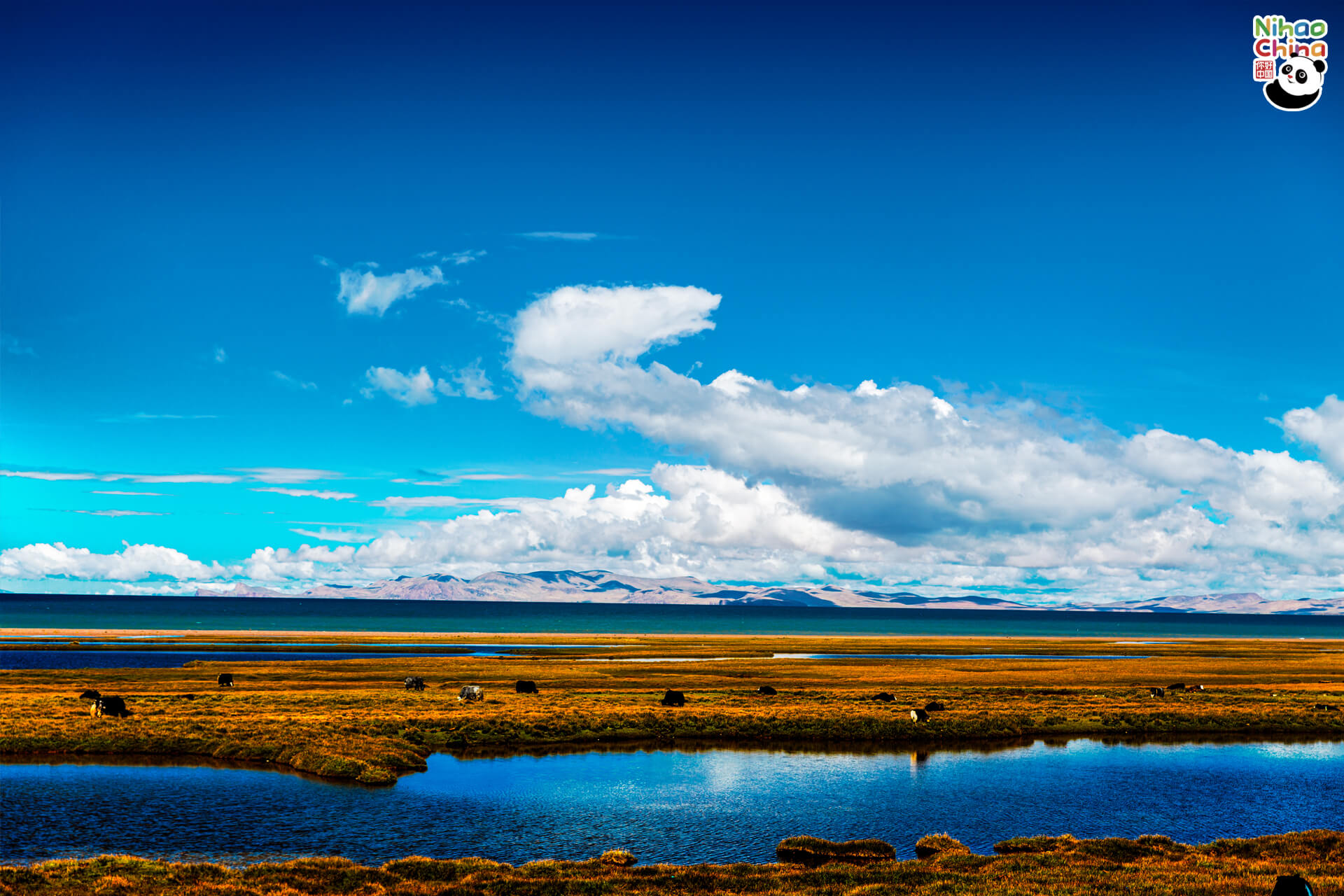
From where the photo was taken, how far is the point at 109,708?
166ft

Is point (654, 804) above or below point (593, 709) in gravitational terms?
above

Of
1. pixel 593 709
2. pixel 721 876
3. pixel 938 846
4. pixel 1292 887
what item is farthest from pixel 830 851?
pixel 593 709

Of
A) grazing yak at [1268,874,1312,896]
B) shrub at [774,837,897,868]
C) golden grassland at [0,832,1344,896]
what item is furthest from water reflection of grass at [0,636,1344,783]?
grazing yak at [1268,874,1312,896]

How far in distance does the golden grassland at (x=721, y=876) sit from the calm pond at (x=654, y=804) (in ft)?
7.57

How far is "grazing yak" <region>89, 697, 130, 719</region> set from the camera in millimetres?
50156

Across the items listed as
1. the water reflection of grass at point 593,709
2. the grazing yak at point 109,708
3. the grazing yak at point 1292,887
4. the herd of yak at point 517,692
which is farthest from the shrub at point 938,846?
the grazing yak at point 109,708

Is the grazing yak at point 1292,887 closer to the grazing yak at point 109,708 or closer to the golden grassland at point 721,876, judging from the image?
the golden grassland at point 721,876

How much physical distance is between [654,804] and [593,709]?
22.1m

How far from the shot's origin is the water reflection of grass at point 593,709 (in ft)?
146

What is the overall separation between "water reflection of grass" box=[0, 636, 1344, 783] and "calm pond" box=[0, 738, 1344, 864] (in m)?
3.41

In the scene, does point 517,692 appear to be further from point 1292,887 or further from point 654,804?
point 1292,887

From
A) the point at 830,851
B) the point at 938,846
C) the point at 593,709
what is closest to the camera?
the point at 830,851

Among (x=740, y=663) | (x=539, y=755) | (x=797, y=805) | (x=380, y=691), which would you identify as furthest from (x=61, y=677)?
(x=797, y=805)

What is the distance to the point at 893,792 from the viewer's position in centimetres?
3666
